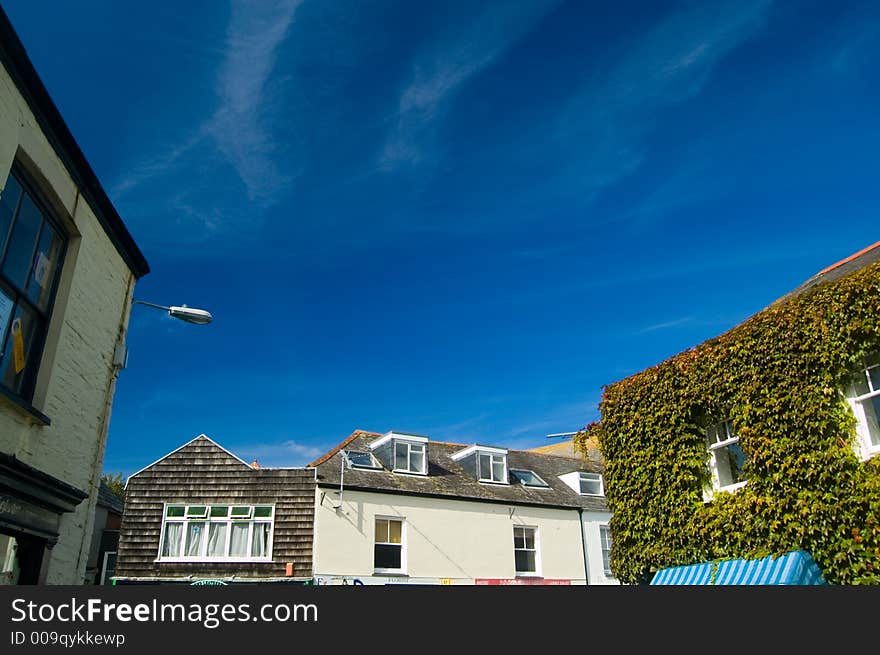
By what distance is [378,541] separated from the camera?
21875mm

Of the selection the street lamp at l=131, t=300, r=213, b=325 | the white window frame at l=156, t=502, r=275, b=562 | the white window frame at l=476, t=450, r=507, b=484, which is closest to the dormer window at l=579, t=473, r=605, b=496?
the white window frame at l=476, t=450, r=507, b=484

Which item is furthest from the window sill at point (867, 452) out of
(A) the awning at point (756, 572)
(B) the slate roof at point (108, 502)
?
(B) the slate roof at point (108, 502)

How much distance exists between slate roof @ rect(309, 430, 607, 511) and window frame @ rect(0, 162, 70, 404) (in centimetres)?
1490

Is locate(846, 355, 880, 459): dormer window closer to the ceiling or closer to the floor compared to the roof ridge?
closer to the floor

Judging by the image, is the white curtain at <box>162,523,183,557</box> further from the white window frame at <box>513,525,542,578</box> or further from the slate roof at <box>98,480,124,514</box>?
the white window frame at <box>513,525,542,578</box>

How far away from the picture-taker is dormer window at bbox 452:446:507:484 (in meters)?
26.0

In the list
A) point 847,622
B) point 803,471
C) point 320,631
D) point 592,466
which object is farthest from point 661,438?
point 592,466

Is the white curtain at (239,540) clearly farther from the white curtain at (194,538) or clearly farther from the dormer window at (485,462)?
the dormer window at (485,462)

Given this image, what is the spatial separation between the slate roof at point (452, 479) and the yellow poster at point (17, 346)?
1519 centimetres

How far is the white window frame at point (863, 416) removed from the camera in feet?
33.2

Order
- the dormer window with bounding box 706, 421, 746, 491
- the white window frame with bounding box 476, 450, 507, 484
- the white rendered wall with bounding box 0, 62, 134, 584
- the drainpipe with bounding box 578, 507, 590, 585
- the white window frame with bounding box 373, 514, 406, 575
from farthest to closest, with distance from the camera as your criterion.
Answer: the white window frame with bounding box 476, 450, 507, 484 → the drainpipe with bounding box 578, 507, 590, 585 → the white window frame with bounding box 373, 514, 406, 575 → the dormer window with bounding box 706, 421, 746, 491 → the white rendered wall with bounding box 0, 62, 134, 584

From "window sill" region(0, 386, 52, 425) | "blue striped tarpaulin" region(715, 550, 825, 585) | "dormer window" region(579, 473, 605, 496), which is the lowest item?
"blue striped tarpaulin" region(715, 550, 825, 585)

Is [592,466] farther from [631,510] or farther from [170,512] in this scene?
[170,512]

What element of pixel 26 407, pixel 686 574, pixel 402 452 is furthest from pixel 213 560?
pixel 26 407
